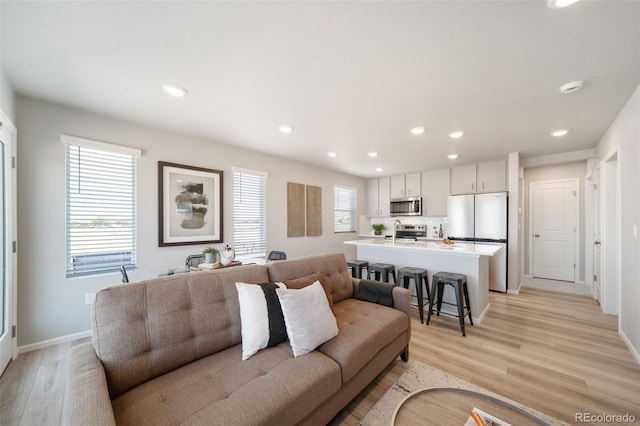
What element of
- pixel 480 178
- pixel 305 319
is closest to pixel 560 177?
pixel 480 178

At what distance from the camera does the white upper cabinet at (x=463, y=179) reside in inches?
195

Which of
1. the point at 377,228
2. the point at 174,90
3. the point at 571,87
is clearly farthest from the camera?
the point at 377,228

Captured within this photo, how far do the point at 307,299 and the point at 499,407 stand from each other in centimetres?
112

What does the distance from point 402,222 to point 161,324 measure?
19.0ft

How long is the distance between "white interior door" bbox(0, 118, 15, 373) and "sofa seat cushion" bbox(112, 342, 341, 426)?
2.10 metres

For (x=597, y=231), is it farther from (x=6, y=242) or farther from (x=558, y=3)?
(x=6, y=242)

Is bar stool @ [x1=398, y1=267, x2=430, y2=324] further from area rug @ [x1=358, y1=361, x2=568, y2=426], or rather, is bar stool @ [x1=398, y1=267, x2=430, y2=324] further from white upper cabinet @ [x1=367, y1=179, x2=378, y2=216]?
white upper cabinet @ [x1=367, y1=179, x2=378, y2=216]

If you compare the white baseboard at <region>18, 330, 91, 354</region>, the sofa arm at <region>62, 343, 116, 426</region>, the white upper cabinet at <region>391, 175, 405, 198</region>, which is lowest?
the white baseboard at <region>18, 330, 91, 354</region>

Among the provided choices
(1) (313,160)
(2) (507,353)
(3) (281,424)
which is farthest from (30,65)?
(2) (507,353)

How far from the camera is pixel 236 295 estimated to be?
65.4 inches

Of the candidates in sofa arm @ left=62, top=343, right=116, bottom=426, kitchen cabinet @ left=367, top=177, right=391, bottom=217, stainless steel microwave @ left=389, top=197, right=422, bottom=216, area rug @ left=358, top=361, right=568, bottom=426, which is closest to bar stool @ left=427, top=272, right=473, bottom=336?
area rug @ left=358, top=361, right=568, bottom=426

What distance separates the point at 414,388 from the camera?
1846 mm

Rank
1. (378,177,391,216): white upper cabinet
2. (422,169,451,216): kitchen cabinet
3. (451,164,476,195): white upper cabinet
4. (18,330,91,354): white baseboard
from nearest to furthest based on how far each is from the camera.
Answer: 1. (18,330,91,354): white baseboard
2. (451,164,476,195): white upper cabinet
3. (422,169,451,216): kitchen cabinet
4. (378,177,391,216): white upper cabinet

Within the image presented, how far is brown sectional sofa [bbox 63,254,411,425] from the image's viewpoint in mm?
1032
